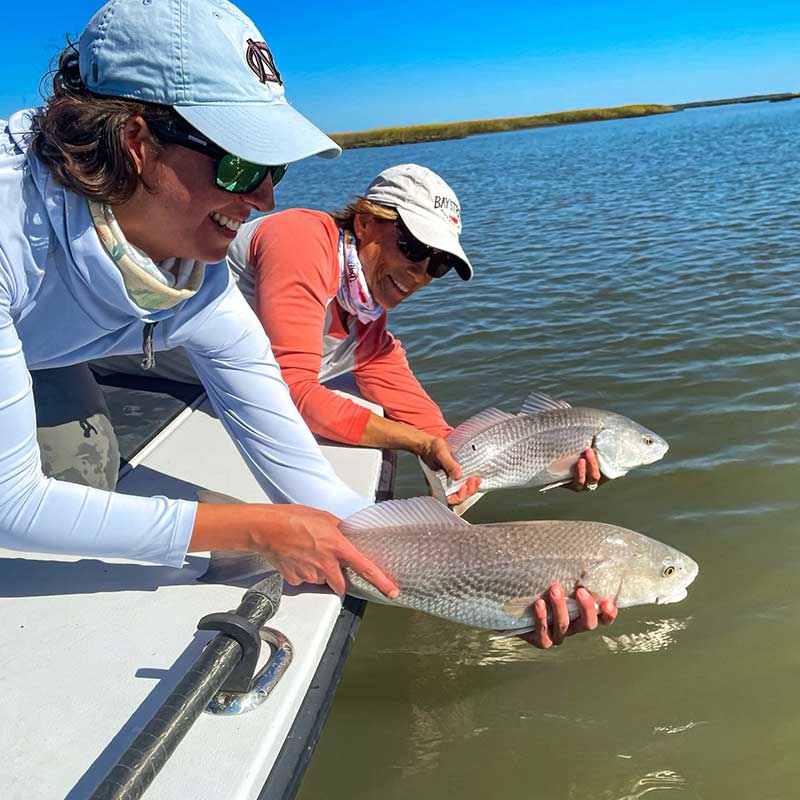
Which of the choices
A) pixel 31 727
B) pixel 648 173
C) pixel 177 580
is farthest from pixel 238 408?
pixel 648 173

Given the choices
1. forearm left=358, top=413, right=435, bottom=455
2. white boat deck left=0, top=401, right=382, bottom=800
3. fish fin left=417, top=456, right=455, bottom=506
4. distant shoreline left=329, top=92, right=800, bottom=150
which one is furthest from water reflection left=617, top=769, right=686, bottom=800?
distant shoreline left=329, top=92, right=800, bottom=150

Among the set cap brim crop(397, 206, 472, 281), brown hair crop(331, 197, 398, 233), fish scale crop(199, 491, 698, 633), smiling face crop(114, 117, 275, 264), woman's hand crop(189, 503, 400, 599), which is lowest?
fish scale crop(199, 491, 698, 633)

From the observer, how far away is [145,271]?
7.15 feet

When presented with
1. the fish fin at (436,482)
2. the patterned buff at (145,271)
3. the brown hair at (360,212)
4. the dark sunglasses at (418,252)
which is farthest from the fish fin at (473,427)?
the patterned buff at (145,271)

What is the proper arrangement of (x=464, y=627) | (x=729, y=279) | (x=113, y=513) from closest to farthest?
1. (x=113, y=513)
2. (x=464, y=627)
3. (x=729, y=279)

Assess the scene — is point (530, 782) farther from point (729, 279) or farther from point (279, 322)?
point (729, 279)

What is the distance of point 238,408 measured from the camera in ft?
9.47

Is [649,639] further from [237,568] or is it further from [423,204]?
[423,204]

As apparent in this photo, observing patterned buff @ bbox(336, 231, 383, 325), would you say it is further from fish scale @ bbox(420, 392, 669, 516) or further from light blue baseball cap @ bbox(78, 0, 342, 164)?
light blue baseball cap @ bbox(78, 0, 342, 164)

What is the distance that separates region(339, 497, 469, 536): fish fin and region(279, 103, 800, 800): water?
29.5 inches

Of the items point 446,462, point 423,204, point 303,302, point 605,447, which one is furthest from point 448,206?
point 605,447

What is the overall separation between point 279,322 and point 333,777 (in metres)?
1.85

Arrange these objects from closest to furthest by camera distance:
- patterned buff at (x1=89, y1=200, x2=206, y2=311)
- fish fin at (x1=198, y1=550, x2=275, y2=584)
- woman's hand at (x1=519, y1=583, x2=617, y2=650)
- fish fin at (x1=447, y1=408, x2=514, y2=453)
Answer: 1. patterned buff at (x1=89, y1=200, x2=206, y2=311)
2. fish fin at (x1=198, y1=550, x2=275, y2=584)
3. woman's hand at (x1=519, y1=583, x2=617, y2=650)
4. fish fin at (x1=447, y1=408, x2=514, y2=453)

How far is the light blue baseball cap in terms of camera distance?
6.01ft
